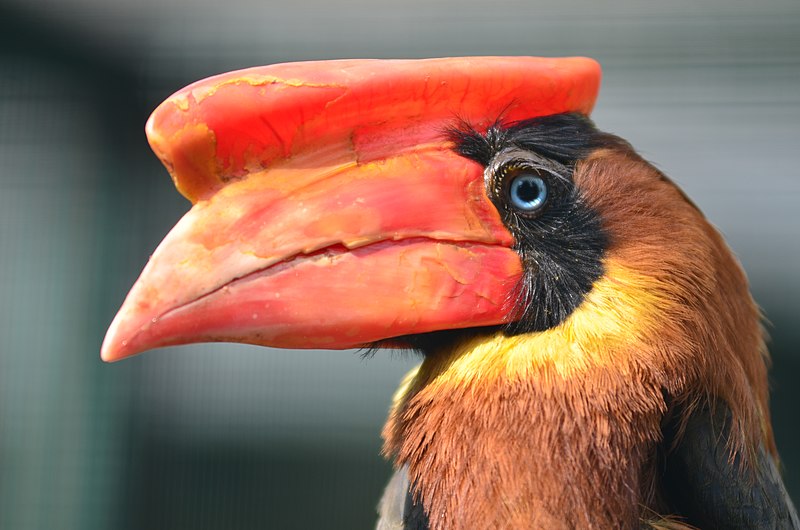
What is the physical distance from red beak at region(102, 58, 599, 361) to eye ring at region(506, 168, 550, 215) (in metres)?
0.05

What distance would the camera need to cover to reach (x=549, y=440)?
1264mm

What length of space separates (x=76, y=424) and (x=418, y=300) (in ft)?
11.7

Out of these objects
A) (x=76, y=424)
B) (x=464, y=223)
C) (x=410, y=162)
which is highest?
(x=410, y=162)

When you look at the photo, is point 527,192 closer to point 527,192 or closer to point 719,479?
point 527,192

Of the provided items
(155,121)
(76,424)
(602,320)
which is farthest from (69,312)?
(602,320)

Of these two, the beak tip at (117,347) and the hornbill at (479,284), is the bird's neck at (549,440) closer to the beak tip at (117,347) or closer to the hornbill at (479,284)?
the hornbill at (479,284)

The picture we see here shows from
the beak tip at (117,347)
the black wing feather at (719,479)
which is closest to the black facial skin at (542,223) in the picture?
the black wing feather at (719,479)

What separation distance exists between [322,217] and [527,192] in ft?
1.29

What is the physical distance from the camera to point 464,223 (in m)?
1.36

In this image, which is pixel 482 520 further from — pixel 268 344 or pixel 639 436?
pixel 268 344

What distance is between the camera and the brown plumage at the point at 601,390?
1.26m

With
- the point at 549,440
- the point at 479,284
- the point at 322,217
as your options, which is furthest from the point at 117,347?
the point at 549,440

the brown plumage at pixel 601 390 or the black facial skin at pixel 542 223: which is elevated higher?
the black facial skin at pixel 542 223

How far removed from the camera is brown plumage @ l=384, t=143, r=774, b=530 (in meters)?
1.26
